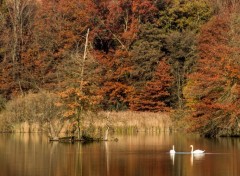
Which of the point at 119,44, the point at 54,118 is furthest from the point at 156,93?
the point at 54,118

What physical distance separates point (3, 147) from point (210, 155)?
9988 millimetres

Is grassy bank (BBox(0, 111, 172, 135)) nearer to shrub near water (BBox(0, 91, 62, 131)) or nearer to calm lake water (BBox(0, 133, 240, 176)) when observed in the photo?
shrub near water (BBox(0, 91, 62, 131))

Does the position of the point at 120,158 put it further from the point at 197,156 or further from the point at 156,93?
the point at 156,93

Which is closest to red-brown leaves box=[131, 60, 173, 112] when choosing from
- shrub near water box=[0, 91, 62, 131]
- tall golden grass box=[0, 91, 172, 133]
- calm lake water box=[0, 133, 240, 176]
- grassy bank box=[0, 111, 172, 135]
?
tall golden grass box=[0, 91, 172, 133]

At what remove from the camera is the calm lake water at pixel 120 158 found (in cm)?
2562

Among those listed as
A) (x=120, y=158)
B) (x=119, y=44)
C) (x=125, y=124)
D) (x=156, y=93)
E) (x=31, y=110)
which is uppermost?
(x=119, y=44)

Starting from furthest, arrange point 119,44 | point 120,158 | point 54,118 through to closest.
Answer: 1. point 119,44
2. point 54,118
3. point 120,158

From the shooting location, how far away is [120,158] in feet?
98.4

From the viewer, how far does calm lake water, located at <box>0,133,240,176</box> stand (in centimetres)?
2562

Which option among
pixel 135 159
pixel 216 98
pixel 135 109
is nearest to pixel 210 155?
pixel 135 159

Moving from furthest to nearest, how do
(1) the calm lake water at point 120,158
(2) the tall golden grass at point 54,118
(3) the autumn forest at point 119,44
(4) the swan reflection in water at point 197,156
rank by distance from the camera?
1. (3) the autumn forest at point 119,44
2. (2) the tall golden grass at point 54,118
3. (4) the swan reflection in water at point 197,156
4. (1) the calm lake water at point 120,158

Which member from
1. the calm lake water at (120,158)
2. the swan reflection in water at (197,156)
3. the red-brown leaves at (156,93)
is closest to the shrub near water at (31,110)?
the calm lake water at (120,158)

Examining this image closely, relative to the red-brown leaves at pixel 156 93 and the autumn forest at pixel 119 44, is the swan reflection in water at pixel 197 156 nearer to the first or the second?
the autumn forest at pixel 119 44

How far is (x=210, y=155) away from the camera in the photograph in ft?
103
